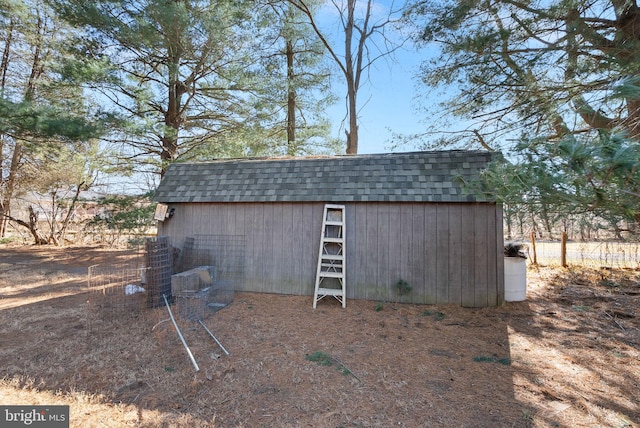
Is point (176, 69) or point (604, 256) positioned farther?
point (176, 69)

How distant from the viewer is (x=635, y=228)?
4.19 m

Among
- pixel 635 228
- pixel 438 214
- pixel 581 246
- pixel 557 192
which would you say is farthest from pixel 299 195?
pixel 581 246

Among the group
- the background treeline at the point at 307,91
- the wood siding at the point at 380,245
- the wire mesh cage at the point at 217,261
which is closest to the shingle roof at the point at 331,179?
the wood siding at the point at 380,245

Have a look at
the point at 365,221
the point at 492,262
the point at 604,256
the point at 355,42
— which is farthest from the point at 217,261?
the point at 604,256

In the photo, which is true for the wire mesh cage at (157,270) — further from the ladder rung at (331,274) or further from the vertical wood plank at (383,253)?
the vertical wood plank at (383,253)

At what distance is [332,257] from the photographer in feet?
15.8

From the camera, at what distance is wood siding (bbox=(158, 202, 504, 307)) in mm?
4562

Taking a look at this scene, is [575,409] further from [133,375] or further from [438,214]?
[133,375]

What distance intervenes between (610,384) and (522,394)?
0.88 meters

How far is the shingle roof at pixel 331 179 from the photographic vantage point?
485cm

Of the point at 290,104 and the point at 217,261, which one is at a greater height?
the point at 290,104

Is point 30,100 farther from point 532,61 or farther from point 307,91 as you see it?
point 532,61

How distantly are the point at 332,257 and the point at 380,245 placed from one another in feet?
2.79

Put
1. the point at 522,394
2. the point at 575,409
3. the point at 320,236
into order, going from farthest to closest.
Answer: the point at 320,236 < the point at 522,394 < the point at 575,409
